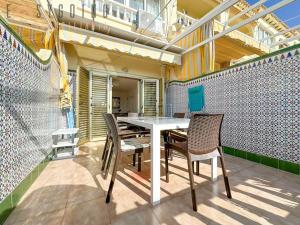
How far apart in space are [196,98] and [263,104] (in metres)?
1.76

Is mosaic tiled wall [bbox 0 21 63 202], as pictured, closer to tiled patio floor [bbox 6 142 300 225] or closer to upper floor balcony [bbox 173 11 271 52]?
tiled patio floor [bbox 6 142 300 225]

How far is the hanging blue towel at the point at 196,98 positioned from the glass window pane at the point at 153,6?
121 inches

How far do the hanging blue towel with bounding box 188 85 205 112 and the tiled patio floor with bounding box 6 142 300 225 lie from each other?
2043 mm

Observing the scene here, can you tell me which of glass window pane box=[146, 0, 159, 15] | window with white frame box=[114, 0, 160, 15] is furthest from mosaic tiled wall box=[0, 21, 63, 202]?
glass window pane box=[146, 0, 159, 15]

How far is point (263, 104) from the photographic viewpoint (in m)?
2.46

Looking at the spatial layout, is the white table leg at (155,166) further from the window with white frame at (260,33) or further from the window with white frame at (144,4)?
A: the window with white frame at (260,33)

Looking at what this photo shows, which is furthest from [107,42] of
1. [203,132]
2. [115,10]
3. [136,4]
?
[203,132]

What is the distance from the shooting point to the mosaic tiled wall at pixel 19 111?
3.95 feet

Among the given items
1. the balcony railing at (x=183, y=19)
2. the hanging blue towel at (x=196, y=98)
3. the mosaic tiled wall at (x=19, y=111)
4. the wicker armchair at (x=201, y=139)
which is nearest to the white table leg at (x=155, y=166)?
the wicker armchair at (x=201, y=139)

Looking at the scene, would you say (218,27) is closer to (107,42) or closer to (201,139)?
(107,42)

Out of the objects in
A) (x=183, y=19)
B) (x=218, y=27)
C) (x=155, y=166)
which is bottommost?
(x=155, y=166)

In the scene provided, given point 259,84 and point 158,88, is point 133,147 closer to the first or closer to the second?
point 259,84

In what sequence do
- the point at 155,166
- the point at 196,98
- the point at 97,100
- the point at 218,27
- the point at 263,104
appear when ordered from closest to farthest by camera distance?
the point at 155,166, the point at 263,104, the point at 196,98, the point at 97,100, the point at 218,27

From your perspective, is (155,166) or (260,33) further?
(260,33)
